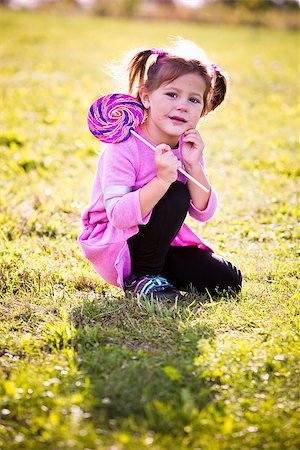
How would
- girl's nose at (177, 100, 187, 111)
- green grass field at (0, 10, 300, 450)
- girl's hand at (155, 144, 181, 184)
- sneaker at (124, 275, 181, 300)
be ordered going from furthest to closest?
sneaker at (124, 275, 181, 300)
girl's nose at (177, 100, 187, 111)
girl's hand at (155, 144, 181, 184)
green grass field at (0, 10, 300, 450)

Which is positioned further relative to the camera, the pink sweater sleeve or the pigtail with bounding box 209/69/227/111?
the pigtail with bounding box 209/69/227/111

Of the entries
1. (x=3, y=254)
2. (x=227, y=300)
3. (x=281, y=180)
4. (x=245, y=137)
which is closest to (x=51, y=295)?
(x=3, y=254)

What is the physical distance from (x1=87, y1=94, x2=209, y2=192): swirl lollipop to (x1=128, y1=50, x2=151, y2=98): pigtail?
11cm

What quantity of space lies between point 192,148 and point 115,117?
15.8 inches

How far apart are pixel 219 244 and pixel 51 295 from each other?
49.1 inches

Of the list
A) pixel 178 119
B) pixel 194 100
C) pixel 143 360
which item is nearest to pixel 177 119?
pixel 178 119

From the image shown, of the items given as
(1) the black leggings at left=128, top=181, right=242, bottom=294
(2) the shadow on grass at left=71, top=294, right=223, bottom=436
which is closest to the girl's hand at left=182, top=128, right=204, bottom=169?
(1) the black leggings at left=128, top=181, right=242, bottom=294

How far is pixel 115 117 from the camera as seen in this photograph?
281 centimetres

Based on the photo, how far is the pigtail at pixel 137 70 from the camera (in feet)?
9.36

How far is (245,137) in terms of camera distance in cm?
672

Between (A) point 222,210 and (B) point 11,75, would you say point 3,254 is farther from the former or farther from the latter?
(B) point 11,75

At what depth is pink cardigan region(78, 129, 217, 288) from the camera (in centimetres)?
266

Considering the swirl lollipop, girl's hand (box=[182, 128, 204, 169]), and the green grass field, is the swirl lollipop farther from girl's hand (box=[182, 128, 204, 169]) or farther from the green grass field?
the green grass field

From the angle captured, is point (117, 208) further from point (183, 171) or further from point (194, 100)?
point (194, 100)
